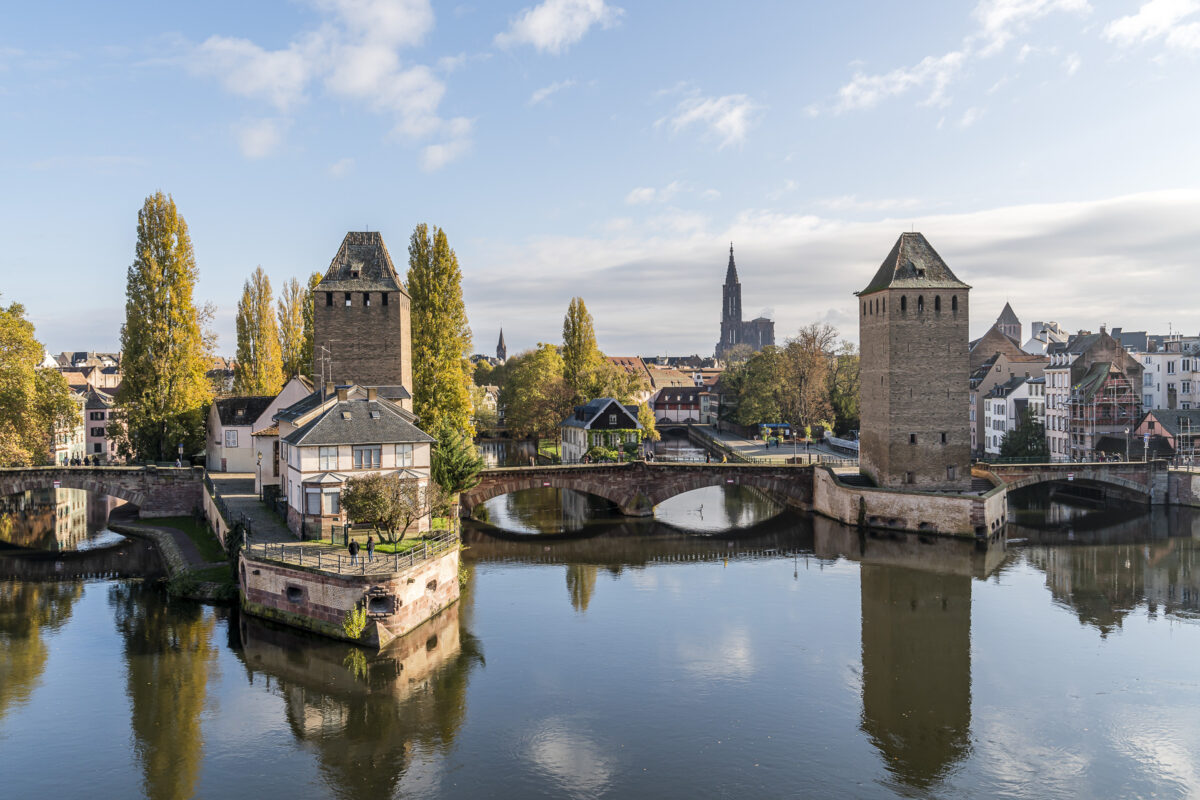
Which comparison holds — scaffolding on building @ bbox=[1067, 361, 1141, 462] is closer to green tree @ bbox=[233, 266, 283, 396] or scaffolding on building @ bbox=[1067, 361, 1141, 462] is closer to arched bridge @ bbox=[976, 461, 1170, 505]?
arched bridge @ bbox=[976, 461, 1170, 505]

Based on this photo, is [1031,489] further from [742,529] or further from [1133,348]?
[1133,348]

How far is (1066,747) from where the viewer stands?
70.4 ft

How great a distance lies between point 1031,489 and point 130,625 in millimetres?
65568

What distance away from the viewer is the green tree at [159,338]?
183 ft

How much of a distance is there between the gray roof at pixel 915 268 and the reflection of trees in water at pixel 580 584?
25.9 meters

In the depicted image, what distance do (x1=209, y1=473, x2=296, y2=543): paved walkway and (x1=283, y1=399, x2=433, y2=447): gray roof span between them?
12.9ft

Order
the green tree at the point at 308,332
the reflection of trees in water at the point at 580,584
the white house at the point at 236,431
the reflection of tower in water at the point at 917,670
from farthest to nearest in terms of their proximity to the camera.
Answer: the green tree at the point at 308,332
the white house at the point at 236,431
the reflection of trees in water at the point at 580,584
the reflection of tower in water at the point at 917,670

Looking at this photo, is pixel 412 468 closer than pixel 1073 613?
No

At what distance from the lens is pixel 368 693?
2514 cm

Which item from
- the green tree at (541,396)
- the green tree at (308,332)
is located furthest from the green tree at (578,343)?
the green tree at (308,332)

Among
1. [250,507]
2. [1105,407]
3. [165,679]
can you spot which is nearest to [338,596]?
[165,679]

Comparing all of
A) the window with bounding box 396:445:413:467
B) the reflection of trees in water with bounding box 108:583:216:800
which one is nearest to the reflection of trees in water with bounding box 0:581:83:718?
the reflection of trees in water with bounding box 108:583:216:800

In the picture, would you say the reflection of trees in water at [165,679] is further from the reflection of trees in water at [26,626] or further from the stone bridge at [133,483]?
the stone bridge at [133,483]

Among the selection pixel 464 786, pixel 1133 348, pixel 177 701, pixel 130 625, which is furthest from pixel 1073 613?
pixel 1133 348
